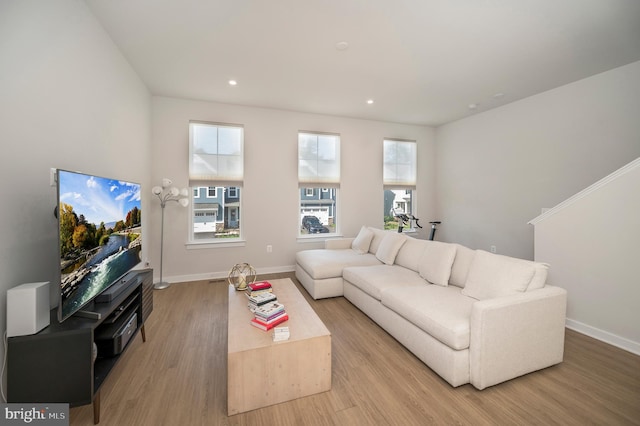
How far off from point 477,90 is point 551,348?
3.48 meters

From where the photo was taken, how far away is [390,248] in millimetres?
3596

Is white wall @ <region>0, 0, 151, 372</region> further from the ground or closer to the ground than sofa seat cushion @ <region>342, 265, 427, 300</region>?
further from the ground

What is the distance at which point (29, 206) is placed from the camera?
64.4 inches

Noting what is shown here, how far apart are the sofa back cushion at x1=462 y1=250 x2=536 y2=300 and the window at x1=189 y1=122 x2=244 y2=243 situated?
11.8 feet

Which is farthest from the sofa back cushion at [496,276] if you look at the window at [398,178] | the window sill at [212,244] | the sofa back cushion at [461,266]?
the window sill at [212,244]

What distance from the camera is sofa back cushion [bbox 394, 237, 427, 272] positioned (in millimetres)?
3240

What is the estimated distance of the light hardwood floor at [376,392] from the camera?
5.28ft

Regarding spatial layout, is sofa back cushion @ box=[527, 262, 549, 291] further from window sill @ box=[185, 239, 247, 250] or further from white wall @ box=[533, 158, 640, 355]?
window sill @ box=[185, 239, 247, 250]

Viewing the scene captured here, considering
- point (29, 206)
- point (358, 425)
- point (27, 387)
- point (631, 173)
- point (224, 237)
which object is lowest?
point (358, 425)

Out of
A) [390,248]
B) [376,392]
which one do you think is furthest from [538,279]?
[390,248]

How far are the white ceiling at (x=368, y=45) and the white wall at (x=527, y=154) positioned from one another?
313 mm

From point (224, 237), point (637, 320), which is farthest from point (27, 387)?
point (637, 320)

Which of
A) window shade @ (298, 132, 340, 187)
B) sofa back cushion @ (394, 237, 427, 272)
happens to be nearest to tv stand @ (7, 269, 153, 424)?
sofa back cushion @ (394, 237, 427, 272)

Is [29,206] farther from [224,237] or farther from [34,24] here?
[224,237]
